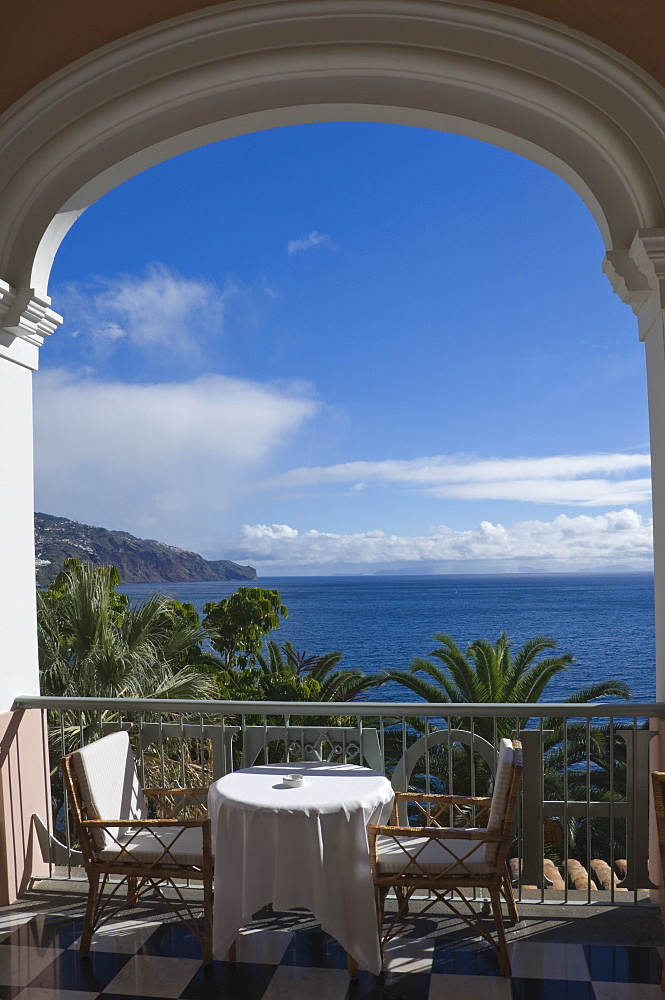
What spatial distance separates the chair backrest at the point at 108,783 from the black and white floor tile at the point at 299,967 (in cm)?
45

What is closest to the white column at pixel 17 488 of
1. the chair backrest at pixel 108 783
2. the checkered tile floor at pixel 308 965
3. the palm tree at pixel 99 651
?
the chair backrest at pixel 108 783

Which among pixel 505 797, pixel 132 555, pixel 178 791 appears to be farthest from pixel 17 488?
pixel 132 555

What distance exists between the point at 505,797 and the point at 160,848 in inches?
52.9

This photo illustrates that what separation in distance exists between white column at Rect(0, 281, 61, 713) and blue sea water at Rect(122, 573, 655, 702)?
49122 mm

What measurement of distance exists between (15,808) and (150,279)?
55.8 metres

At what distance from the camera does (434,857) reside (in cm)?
320

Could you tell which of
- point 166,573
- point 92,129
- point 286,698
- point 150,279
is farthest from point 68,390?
point 92,129

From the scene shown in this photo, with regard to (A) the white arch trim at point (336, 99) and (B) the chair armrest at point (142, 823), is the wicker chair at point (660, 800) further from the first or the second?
(A) the white arch trim at point (336, 99)

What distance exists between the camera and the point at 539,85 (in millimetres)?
3756

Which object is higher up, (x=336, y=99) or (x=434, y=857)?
(x=336, y=99)

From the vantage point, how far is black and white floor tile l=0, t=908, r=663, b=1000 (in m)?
3.03

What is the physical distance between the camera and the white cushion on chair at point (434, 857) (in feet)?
10.3

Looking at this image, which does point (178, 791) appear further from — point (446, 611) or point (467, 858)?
point (446, 611)

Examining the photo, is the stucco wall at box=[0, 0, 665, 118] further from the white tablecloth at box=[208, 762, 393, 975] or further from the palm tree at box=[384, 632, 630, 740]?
the palm tree at box=[384, 632, 630, 740]
